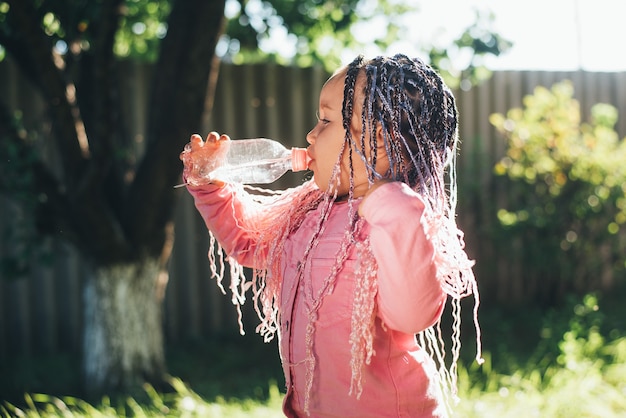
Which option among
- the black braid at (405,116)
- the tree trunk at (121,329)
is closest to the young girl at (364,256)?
the black braid at (405,116)

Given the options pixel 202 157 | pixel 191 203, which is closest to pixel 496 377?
pixel 191 203

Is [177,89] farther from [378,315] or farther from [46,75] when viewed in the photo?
[378,315]

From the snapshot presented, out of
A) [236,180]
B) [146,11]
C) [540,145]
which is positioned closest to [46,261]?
[146,11]

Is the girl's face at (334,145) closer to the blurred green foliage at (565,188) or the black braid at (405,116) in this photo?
the black braid at (405,116)

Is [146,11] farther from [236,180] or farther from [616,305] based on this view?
[616,305]

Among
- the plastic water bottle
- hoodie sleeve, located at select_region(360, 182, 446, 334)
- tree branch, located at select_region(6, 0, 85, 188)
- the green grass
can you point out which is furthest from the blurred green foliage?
hoodie sleeve, located at select_region(360, 182, 446, 334)

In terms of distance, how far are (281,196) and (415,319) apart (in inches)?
29.0

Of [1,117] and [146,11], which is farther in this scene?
[146,11]

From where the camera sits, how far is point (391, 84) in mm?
1721

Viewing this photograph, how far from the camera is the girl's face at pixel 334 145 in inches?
70.4

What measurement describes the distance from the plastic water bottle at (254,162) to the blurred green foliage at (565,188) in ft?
15.2

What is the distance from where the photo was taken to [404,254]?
57.7 inches

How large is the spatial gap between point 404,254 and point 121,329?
3575 mm

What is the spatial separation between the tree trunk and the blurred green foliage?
317cm
